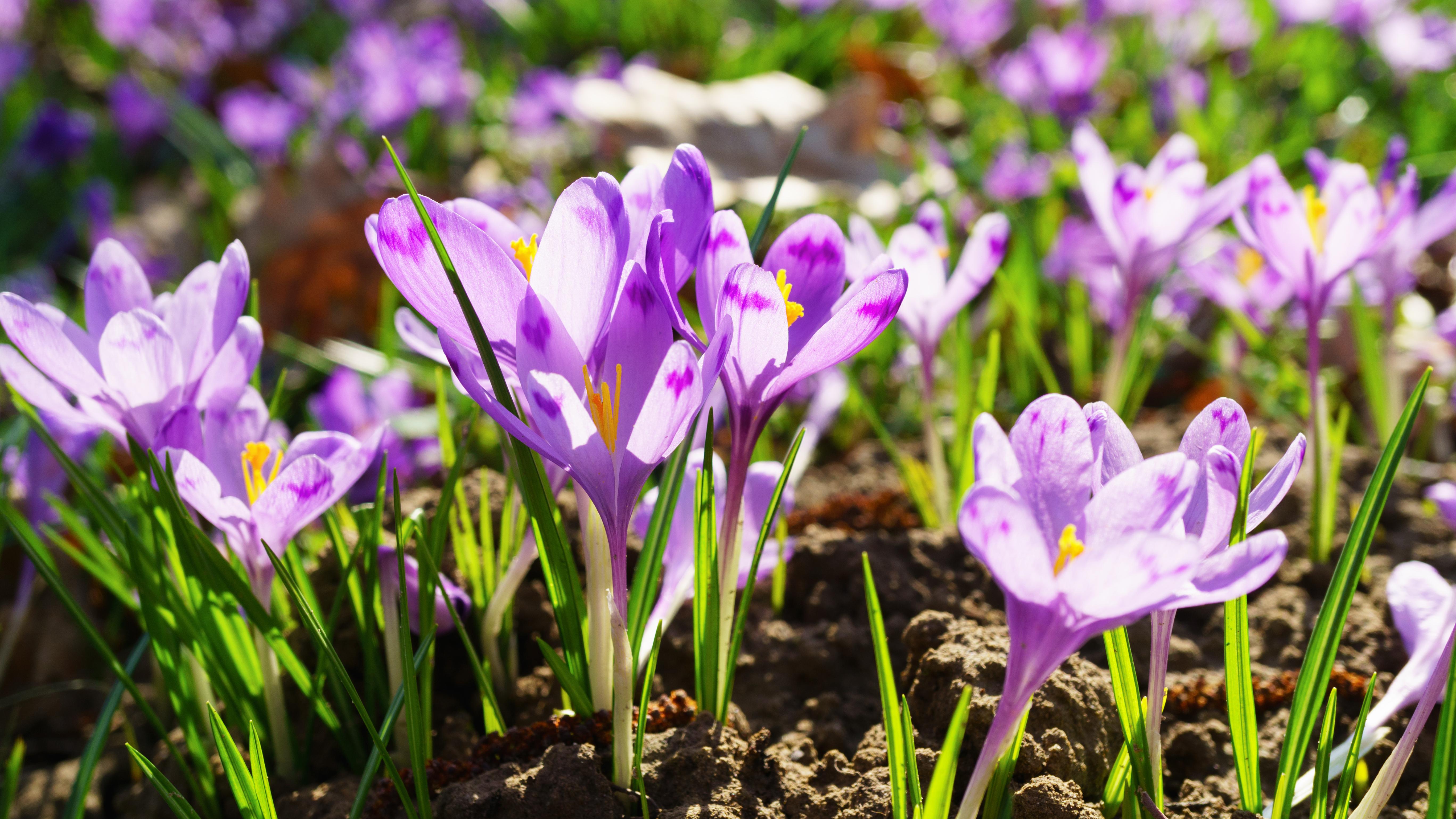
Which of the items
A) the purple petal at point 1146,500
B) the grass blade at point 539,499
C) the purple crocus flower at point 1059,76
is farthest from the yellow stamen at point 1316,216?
the purple crocus flower at point 1059,76

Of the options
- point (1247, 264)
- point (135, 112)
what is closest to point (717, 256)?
point (1247, 264)

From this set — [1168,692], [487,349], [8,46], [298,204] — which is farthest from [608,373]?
[8,46]

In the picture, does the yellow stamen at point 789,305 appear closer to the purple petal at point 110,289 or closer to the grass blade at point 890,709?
the grass blade at point 890,709

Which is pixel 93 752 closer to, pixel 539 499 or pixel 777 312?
pixel 539 499

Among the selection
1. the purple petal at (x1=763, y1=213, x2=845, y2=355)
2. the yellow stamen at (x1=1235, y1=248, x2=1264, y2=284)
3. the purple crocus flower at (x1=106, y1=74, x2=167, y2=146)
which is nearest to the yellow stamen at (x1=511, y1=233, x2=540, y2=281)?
the purple petal at (x1=763, y1=213, x2=845, y2=355)

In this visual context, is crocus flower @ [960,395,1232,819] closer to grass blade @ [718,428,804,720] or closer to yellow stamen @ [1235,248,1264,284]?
grass blade @ [718,428,804,720]

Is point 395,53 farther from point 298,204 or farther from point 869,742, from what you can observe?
point 869,742

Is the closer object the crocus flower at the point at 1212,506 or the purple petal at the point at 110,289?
the crocus flower at the point at 1212,506
